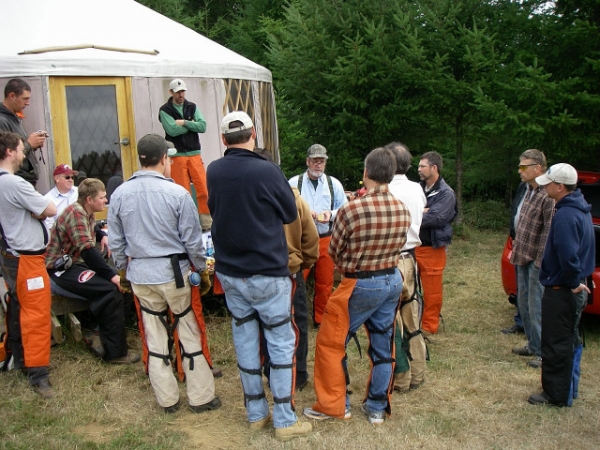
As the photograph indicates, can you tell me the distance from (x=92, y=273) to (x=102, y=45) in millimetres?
3584

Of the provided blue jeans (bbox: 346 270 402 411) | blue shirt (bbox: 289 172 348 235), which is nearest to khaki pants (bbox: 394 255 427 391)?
blue jeans (bbox: 346 270 402 411)

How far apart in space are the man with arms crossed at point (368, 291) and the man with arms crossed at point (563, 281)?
98cm

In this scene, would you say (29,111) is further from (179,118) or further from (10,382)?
(10,382)

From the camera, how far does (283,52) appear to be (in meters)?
10.2

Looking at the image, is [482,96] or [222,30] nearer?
[482,96]

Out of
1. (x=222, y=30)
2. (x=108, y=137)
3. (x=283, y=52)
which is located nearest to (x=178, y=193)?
(x=108, y=137)

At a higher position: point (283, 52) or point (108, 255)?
point (283, 52)

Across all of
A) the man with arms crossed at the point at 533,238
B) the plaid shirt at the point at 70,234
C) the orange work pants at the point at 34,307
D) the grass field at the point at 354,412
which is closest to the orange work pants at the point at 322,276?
the grass field at the point at 354,412

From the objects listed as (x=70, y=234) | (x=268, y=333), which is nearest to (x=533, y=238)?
(x=268, y=333)

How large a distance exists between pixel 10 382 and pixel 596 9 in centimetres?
884

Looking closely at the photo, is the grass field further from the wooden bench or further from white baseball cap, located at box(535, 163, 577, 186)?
white baseball cap, located at box(535, 163, 577, 186)

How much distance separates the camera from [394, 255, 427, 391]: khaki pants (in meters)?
4.09

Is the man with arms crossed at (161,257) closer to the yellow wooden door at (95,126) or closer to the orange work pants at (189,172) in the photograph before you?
the orange work pants at (189,172)

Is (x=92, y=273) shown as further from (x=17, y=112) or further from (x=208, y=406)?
(x=17, y=112)
